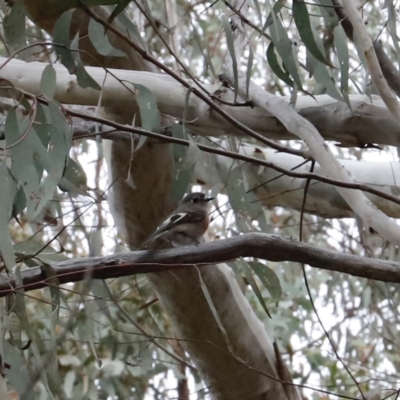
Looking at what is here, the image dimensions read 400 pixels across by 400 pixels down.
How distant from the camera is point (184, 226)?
1.99m

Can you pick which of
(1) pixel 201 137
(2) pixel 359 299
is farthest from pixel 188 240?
(2) pixel 359 299

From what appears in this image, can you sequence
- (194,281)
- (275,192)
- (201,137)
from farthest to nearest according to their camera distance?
(275,192) → (194,281) → (201,137)

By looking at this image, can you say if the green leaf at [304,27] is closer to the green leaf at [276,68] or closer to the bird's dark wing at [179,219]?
the green leaf at [276,68]

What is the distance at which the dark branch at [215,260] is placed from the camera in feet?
4.16

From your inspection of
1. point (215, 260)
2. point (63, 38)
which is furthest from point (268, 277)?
point (63, 38)

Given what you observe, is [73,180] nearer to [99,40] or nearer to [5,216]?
[99,40]

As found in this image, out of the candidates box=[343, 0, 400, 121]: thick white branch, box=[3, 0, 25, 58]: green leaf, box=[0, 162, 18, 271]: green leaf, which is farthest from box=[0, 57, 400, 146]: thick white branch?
box=[0, 162, 18, 271]: green leaf

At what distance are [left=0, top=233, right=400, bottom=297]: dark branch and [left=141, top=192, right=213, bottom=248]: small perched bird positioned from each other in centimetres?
48

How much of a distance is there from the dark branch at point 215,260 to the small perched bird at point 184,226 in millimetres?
482

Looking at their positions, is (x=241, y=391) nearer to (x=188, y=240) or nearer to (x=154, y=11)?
(x=188, y=240)

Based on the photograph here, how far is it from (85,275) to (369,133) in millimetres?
748

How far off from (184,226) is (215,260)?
2.13ft

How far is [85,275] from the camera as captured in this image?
1.33m

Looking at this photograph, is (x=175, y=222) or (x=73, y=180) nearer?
(x=73, y=180)
